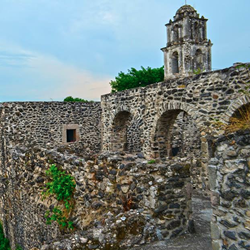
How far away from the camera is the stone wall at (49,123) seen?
513 inches

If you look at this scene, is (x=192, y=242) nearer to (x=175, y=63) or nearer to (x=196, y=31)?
(x=175, y=63)

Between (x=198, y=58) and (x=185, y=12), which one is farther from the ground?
(x=185, y=12)

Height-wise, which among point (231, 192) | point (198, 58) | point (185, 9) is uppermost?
point (185, 9)

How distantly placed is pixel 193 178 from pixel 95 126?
22.3ft

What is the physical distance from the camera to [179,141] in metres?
14.5

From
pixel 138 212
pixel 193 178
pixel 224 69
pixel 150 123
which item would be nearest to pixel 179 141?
pixel 150 123

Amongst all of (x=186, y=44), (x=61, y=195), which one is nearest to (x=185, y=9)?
(x=186, y=44)

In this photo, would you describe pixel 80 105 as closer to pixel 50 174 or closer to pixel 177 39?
pixel 50 174

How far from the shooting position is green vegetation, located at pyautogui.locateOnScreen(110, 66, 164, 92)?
33.1 metres

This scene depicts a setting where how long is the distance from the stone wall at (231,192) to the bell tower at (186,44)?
23.4 metres

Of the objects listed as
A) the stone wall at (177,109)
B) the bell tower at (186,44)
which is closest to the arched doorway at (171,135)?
the stone wall at (177,109)

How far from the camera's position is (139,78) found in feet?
109

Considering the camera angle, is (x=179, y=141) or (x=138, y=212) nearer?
(x=138, y=212)

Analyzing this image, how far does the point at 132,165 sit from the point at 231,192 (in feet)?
7.25
